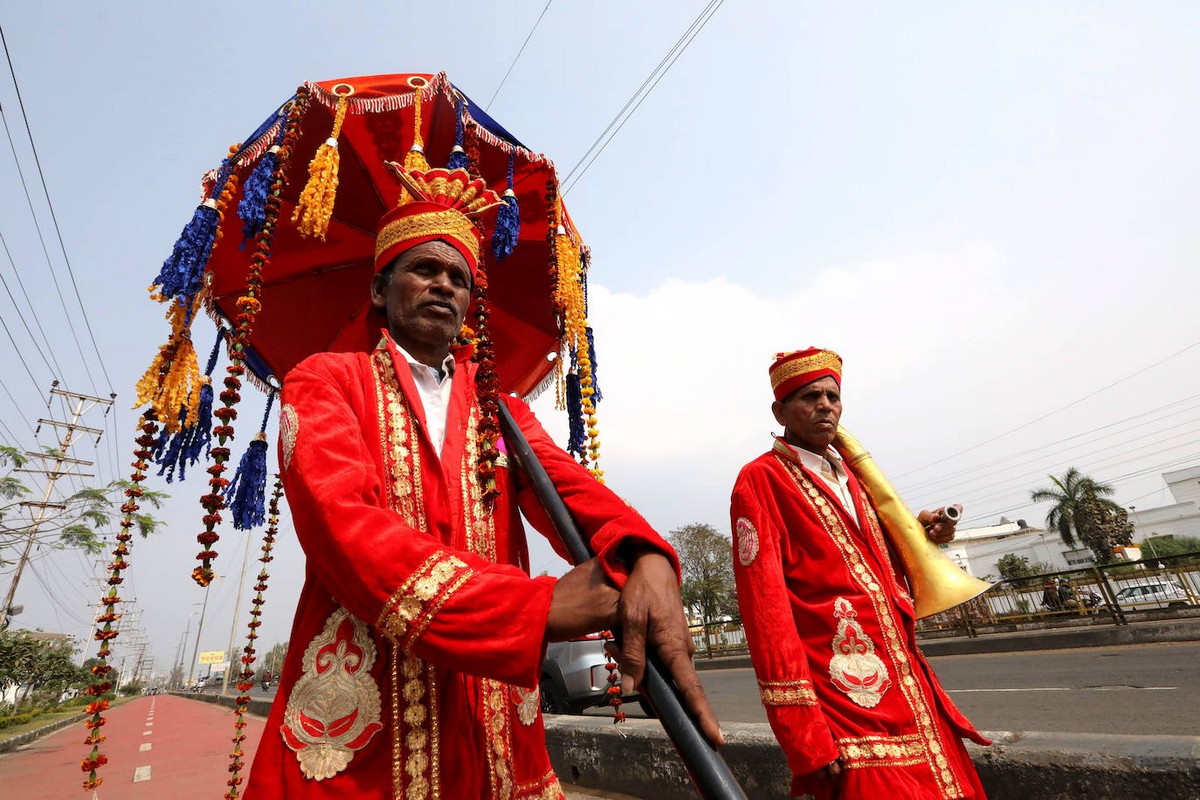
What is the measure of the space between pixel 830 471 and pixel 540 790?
1890 millimetres

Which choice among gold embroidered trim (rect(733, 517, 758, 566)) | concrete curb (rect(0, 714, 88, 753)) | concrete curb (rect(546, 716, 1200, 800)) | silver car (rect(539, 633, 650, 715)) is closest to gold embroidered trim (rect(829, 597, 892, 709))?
gold embroidered trim (rect(733, 517, 758, 566))

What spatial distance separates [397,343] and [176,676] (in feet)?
451

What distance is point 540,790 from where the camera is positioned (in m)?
1.15

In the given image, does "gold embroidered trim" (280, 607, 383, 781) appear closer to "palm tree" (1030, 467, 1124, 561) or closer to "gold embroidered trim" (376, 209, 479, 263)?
"gold embroidered trim" (376, 209, 479, 263)

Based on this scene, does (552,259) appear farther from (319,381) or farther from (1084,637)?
(1084,637)

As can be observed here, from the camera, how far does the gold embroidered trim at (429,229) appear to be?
163cm

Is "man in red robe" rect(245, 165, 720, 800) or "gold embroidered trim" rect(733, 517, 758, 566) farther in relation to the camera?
"gold embroidered trim" rect(733, 517, 758, 566)

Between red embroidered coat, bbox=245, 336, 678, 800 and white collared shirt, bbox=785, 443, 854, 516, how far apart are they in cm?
149

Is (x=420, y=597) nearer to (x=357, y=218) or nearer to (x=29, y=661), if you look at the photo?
(x=357, y=218)

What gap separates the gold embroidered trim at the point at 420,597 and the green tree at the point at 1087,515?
125ft

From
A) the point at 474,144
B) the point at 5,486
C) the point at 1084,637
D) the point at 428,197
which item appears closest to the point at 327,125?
the point at 474,144

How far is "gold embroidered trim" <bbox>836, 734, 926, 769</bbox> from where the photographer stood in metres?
1.73

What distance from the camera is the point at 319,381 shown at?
1226mm

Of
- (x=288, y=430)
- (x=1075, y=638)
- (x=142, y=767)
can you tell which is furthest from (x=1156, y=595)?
(x=142, y=767)
